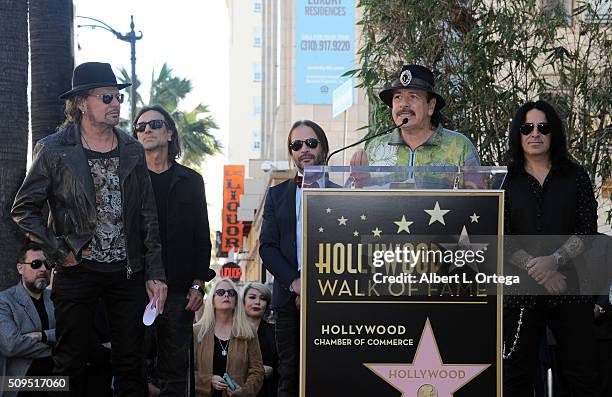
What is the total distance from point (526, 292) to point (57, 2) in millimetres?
5960

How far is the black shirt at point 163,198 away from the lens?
8203mm

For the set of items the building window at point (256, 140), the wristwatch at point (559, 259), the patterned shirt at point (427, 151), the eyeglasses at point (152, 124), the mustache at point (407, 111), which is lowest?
the wristwatch at point (559, 259)

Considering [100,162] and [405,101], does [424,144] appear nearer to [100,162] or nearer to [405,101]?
[405,101]

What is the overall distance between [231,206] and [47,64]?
4188cm

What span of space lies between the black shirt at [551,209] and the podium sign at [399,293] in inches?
47.8

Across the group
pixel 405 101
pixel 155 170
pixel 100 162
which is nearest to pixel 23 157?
pixel 155 170

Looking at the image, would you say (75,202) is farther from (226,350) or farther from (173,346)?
(226,350)

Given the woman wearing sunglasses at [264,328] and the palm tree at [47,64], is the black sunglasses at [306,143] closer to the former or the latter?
the woman wearing sunglasses at [264,328]

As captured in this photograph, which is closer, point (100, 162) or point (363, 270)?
point (363, 270)

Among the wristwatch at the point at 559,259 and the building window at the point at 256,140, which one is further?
the building window at the point at 256,140

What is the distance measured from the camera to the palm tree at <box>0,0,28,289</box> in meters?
9.26

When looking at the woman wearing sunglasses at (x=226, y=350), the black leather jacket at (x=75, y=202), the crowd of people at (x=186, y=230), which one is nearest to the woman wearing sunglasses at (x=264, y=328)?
the woman wearing sunglasses at (x=226, y=350)

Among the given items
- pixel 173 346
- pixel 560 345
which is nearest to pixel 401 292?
pixel 560 345

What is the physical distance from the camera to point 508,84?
1131cm
